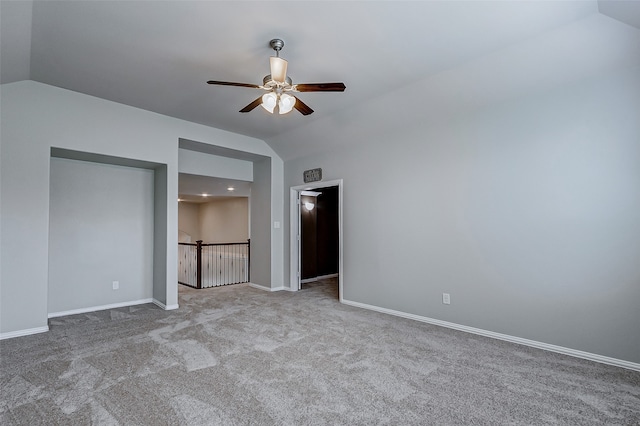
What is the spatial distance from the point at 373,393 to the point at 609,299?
96.4 inches

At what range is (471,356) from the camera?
3.05 meters

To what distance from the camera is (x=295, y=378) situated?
2.63 metres

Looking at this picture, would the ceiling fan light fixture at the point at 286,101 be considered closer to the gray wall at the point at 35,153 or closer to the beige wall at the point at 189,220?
the gray wall at the point at 35,153

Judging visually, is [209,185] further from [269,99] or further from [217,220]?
[269,99]

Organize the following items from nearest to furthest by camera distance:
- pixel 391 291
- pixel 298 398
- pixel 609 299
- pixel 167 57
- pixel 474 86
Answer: pixel 298 398
pixel 609 299
pixel 167 57
pixel 474 86
pixel 391 291

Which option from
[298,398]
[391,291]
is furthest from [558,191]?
[298,398]

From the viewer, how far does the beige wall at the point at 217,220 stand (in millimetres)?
10281

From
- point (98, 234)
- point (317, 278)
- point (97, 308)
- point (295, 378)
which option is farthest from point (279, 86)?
point (317, 278)

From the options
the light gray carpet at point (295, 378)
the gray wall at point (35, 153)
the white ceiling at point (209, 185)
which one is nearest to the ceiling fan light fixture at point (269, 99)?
the light gray carpet at point (295, 378)

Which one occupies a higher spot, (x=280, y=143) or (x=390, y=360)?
(x=280, y=143)

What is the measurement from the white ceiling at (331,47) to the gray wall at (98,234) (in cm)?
148

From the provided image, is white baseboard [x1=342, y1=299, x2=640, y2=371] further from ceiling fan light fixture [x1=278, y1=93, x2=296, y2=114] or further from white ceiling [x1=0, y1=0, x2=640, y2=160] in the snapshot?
ceiling fan light fixture [x1=278, y1=93, x2=296, y2=114]

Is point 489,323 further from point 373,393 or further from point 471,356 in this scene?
point 373,393

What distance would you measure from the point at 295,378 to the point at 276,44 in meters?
2.99
